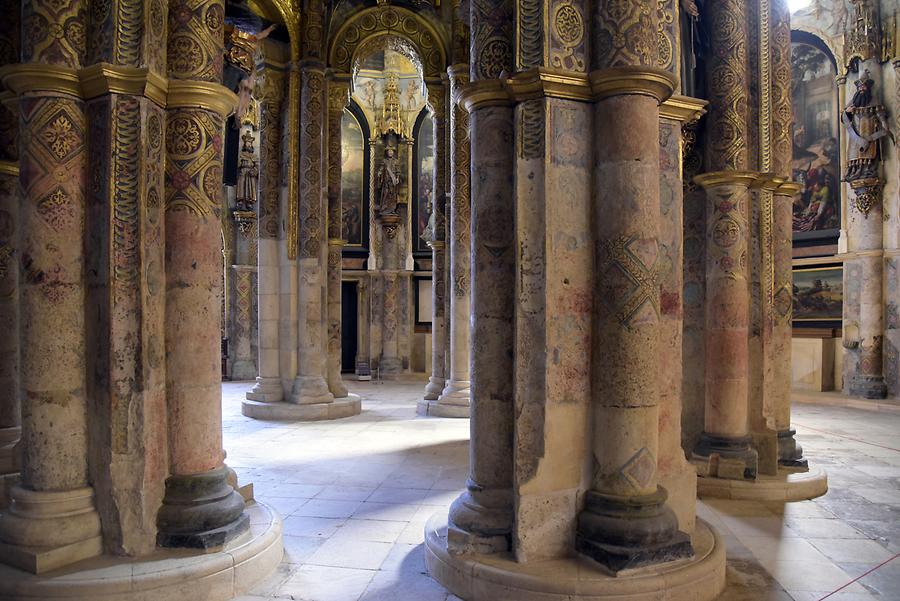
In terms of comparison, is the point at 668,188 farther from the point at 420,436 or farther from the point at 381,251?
the point at 381,251

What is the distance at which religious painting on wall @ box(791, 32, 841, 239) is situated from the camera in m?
14.9

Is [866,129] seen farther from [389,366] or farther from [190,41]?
[190,41]

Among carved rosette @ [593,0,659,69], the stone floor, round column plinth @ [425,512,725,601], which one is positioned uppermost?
carved rosette @ [593,0,659,69]

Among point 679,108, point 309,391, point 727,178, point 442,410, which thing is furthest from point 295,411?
point 679,108

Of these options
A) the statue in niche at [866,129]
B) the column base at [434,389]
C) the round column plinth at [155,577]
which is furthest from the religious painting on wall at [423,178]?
the round column plinth at [155,577]

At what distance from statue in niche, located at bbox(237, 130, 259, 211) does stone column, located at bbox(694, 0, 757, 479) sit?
512 inches

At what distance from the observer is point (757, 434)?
629cm

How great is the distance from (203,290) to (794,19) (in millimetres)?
15472

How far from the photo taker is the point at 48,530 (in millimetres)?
3811

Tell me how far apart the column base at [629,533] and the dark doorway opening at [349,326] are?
15310 mm

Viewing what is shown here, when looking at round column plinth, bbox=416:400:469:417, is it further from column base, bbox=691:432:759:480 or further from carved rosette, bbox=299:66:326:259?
column base, bbox=691:432:759:480

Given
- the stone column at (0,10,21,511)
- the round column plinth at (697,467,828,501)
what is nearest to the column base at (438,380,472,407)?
the round column plinth at (697,467,828,501)

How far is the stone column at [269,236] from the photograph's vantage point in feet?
36.2

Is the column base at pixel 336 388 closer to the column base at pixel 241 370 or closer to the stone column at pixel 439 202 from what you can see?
the stone column at pixel 439 202
